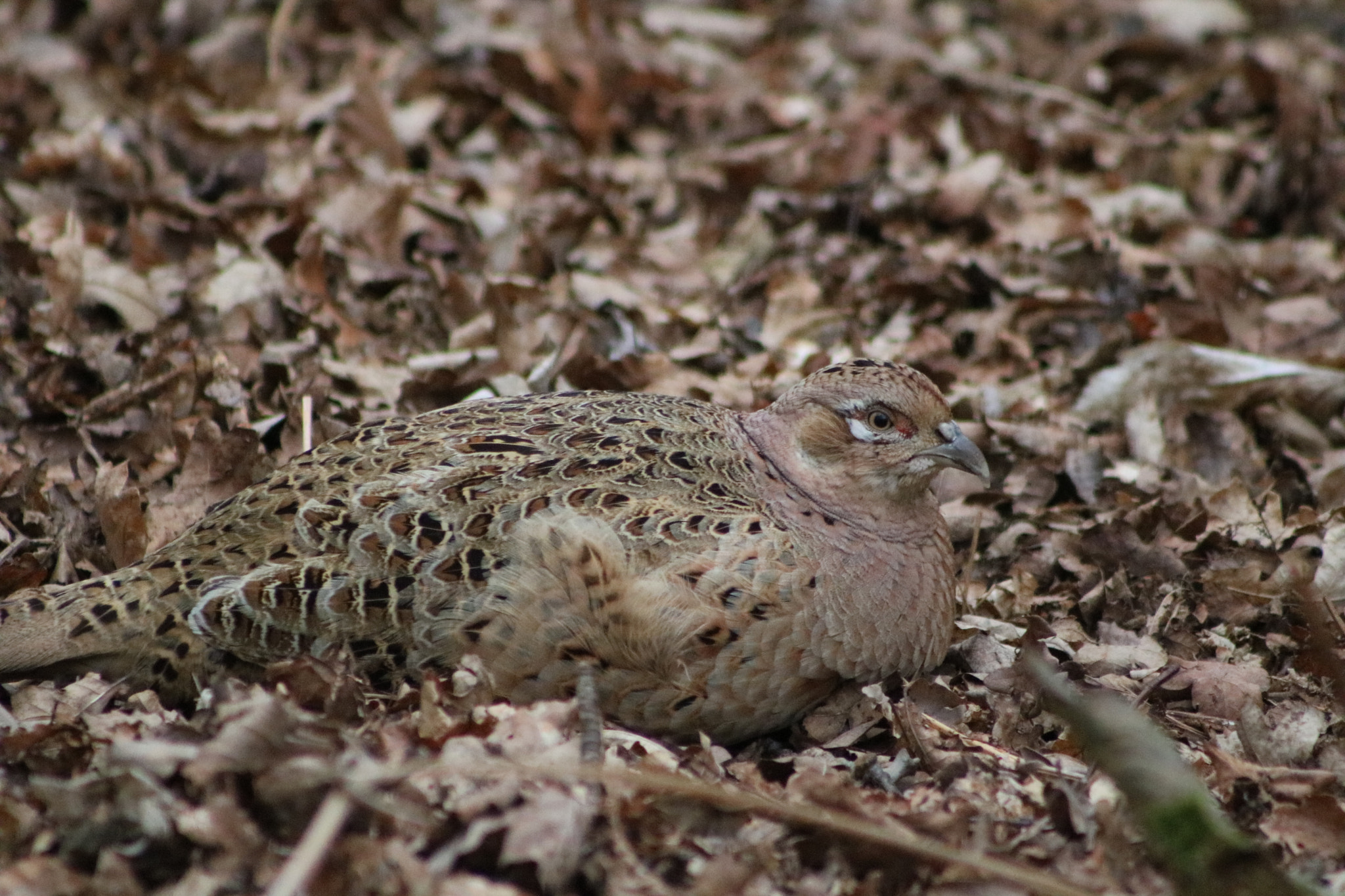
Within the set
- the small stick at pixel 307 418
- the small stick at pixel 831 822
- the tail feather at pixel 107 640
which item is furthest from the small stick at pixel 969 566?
the tail feather at pixel 107 640

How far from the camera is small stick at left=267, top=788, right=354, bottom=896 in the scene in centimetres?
325

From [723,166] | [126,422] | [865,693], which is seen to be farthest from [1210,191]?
[126,422]

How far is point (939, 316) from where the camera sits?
7707mm

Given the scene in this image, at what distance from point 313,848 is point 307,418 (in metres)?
3.06

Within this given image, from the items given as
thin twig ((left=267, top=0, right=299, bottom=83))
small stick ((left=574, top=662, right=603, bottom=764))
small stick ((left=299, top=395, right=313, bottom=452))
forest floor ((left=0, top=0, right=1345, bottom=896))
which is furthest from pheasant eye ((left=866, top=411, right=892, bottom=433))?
thin twig ((left=267, top=0, right=299, bottom=83))

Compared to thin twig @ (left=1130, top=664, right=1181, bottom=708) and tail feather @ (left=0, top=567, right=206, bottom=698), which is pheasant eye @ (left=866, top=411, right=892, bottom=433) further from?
tail feather @ (left=0, top=567, right=206, bottom=698)

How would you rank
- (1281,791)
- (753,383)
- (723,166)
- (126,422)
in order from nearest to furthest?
1. (1281,791)
2. (126,422)
3. (753,383)
4. (723,166)

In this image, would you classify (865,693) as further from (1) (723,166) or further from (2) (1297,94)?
(2) (1297,94)

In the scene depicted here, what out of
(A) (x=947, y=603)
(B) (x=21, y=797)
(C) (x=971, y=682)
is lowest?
(C) (x=971, y=682)

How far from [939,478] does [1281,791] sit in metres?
2.37

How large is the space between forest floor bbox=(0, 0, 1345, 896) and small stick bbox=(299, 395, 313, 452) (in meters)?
0.09

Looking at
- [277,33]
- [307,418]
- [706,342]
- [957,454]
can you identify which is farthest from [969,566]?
[277,33]

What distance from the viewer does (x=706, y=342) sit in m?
7.25

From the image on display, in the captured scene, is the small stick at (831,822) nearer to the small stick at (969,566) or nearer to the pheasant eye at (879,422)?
the pheasant eye at (879,422)
